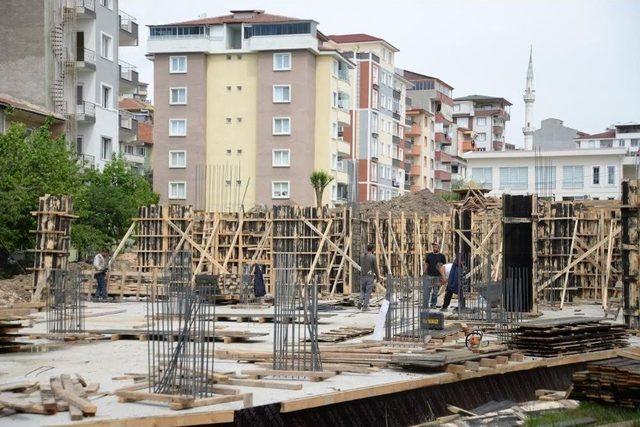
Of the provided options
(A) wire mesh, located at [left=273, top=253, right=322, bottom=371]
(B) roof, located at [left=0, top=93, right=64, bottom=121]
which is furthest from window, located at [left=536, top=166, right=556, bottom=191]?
(A) wire mesh, located at [left=273, top=253, right=322, bottom=371]

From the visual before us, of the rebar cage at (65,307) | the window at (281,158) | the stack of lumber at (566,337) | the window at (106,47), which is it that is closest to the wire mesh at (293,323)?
the stack of lumber at (566,337)

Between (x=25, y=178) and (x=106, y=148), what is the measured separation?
1931 cm

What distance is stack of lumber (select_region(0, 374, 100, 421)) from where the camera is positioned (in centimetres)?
1066

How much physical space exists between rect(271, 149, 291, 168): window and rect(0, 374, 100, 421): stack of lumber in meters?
55.3

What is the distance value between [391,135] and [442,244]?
53.0m

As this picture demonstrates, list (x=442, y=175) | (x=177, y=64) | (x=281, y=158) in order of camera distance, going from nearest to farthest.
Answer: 1. (x=281, y=158)
2. (x=177, y=64)
3. (x=442, y=175)

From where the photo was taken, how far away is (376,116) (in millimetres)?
83625

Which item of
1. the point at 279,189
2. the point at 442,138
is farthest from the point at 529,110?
the point at 279,189

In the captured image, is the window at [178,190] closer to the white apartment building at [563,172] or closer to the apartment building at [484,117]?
the white apartment building at [563,172]

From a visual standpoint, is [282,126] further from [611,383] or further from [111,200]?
[611,383]

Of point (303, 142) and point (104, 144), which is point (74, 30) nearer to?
point (104, 144)

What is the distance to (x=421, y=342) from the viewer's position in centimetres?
1745

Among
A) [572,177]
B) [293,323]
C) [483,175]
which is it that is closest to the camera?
[293,323]

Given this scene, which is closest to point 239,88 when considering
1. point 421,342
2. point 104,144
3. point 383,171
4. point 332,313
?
point 104,144
